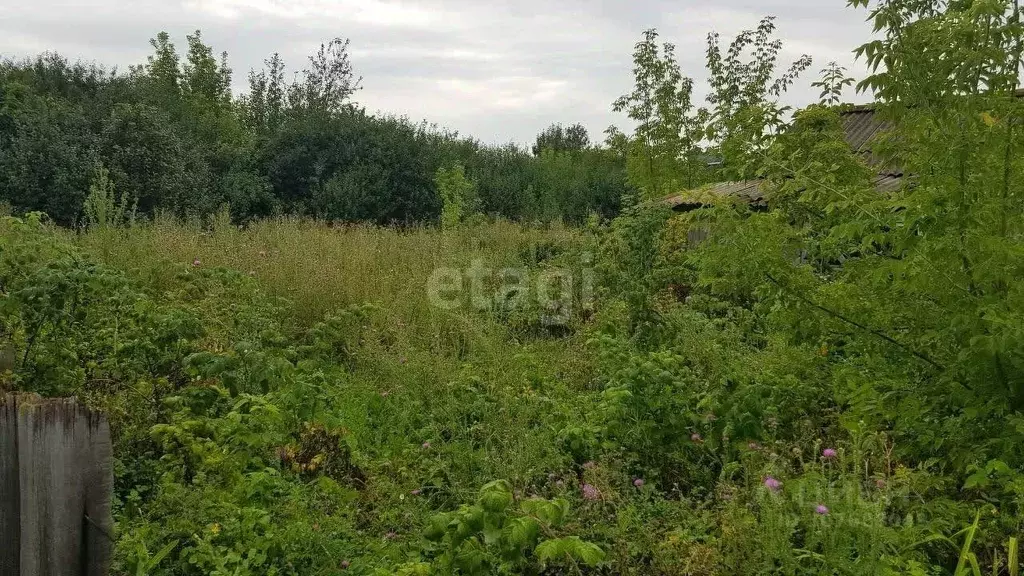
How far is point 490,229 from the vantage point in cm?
1247

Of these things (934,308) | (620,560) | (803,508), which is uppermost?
(934,308)

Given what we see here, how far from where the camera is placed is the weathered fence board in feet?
7.25

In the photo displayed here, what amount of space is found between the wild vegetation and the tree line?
232 inches

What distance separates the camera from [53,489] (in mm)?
2238

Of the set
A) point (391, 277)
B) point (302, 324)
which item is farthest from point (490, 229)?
point (302, 324)

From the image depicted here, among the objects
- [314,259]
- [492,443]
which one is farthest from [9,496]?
[314,259]

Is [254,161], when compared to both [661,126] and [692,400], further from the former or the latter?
[692,400]

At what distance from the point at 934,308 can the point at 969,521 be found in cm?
86

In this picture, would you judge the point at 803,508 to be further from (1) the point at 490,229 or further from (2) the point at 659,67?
(2) the point at 659,67
